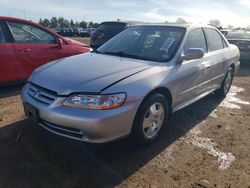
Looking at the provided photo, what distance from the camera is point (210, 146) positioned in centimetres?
365

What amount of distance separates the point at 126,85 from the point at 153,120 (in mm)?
749

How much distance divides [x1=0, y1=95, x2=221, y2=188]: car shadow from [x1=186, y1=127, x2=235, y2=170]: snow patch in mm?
180

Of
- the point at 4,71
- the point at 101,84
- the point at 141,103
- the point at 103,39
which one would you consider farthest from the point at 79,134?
the point at 103,39

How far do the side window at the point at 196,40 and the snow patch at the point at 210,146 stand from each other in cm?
132

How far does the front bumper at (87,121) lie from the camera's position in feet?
9.05

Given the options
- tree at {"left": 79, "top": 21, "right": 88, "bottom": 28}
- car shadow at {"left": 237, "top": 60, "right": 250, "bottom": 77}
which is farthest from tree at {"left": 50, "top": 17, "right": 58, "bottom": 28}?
car shadow at {"left": 237, "top": 60, "right": 250, "bottom": 77}

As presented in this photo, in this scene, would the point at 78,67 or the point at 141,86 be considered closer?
the point at 141,86

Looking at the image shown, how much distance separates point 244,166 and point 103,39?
724 cm

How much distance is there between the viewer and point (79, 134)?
287cm

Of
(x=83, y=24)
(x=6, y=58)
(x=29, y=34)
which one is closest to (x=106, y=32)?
(x=29, y=34)

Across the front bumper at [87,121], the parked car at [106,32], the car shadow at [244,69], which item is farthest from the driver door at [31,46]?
the car shadow at [244,69]

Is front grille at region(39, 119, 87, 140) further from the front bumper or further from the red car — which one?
the red car

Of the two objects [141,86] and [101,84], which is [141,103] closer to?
[141,86]

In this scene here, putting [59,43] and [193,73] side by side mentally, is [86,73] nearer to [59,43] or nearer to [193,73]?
[193,73]
